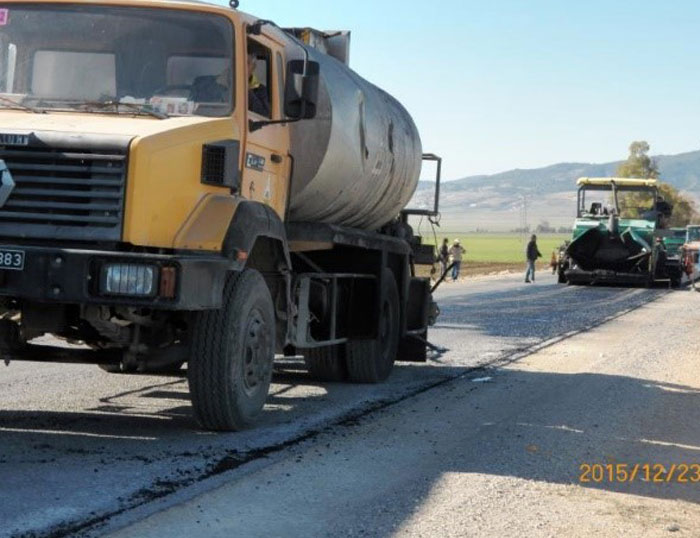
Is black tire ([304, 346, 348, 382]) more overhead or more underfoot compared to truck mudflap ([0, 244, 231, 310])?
more underfoot

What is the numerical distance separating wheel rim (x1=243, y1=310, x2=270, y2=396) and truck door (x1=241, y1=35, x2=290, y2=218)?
84 centimetres

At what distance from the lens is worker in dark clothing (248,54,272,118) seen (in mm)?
8750

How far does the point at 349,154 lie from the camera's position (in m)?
10.4

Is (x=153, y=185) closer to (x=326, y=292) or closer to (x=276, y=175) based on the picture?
(x=276, y=175)

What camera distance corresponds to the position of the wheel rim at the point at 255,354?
8.49 meters

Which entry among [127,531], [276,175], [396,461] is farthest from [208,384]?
[127,531]

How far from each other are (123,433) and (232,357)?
0.91 meters

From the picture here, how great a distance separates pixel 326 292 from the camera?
10.7m

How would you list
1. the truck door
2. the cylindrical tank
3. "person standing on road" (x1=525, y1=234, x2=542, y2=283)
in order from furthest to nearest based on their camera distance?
1. "person standing on road" (x1=525, y1=234, x2=542, y2=283)
2. the cylindrical tank
3. the truck door

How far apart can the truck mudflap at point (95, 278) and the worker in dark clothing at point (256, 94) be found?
67.9 inches

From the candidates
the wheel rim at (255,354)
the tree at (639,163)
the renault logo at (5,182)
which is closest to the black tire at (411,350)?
the wheel rim at (255,354)
